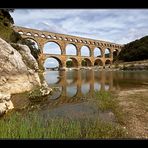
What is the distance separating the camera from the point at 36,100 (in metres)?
14.4

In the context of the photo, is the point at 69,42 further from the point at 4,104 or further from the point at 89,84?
the point at 4,104

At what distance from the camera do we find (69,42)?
100m

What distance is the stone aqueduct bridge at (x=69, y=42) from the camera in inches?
3277

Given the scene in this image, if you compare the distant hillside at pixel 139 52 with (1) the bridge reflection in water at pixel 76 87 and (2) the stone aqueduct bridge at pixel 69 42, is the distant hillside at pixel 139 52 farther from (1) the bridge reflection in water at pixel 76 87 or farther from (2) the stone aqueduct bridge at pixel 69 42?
(1) the bridge reflection in water at pixel 76 87

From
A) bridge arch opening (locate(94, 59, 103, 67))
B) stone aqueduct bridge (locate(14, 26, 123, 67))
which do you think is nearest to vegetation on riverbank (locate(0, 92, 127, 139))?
stone aqueduct bridge (locate(14, 26, 123, 67))

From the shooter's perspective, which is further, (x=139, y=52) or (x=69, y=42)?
(x=69, y=42)

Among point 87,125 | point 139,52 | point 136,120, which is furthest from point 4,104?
Answer: point 139,52

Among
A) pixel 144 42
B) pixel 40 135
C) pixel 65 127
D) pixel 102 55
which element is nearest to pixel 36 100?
pixel 65 127

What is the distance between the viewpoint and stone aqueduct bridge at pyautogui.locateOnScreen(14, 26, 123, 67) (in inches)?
3277

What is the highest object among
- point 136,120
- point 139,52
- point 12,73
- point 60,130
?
point 139,52

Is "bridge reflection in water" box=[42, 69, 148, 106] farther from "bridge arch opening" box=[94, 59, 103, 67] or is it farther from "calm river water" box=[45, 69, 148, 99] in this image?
"bridge arch opening" box=[94, 59, 103, 67]
